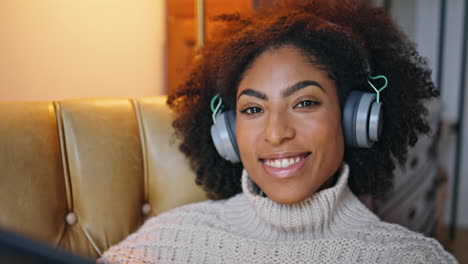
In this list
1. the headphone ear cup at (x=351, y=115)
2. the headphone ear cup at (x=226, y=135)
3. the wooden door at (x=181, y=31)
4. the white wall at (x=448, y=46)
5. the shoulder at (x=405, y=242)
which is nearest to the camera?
the shoulder at (x=405, y=242)

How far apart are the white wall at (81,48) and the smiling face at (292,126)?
589 mm

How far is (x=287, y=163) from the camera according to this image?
0.95 metres

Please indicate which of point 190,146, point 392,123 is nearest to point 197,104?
point 190,146

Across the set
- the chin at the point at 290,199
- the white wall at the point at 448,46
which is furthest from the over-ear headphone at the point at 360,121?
the white wall at the point at 448,46

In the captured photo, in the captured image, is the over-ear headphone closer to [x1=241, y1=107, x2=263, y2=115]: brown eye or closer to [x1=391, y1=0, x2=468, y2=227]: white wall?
[x1=241, y1=107, x2=263, y2=115]: brown eye

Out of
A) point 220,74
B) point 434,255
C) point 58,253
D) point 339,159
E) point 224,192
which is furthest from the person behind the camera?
point 224,192

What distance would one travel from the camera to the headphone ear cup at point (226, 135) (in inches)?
43.9

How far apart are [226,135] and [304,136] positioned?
26 centimetres

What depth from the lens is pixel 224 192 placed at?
1.27 meters

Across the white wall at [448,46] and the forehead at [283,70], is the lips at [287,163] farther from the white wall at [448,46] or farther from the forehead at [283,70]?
the white wall at [448,46]

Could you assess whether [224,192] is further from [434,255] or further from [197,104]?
[434,255]

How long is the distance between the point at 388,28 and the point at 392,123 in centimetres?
29

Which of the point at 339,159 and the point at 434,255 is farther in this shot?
the point at 339,159

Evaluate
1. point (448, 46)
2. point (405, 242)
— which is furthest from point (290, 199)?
point (448, 46)
